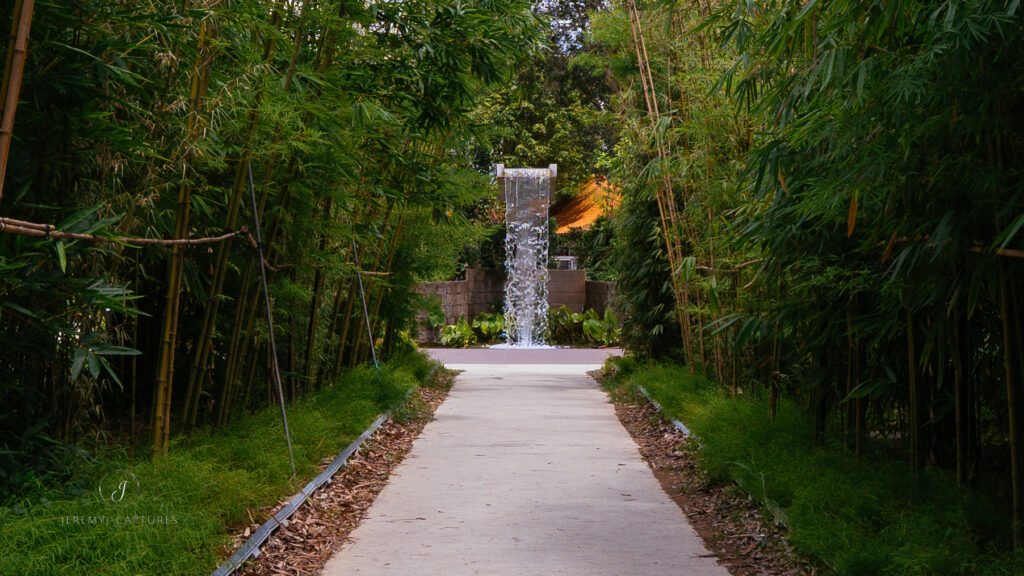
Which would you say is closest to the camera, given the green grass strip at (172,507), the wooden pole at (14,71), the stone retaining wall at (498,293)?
the wooden pole at (14,71)

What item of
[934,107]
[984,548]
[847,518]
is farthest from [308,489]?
[934,107]

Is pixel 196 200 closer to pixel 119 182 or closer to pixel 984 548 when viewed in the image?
pixel 119 182

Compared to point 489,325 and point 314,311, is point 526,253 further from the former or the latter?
point 314,311

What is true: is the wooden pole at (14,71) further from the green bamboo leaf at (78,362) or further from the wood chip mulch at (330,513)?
the wood chip mulch at (330,513)

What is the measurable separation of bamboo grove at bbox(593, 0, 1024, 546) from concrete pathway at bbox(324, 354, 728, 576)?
3.57 feet

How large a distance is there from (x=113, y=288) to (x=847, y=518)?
116 inches

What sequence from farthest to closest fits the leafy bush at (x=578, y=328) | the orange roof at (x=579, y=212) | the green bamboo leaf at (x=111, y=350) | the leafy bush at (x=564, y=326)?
the orange roof at (x=579, y=212) → the leafy bush at (x=564, y=326) → the leafy bush at (x=578, y=328) → the green bamboo leaf at (x=111, y=350)

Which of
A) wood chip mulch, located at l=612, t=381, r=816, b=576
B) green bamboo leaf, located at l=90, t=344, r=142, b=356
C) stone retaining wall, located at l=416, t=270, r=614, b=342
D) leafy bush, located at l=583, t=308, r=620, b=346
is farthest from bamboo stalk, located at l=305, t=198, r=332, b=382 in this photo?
stone retaining wall, located at l=416, t=270, r=614, b=342

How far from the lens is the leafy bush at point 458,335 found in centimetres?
1858

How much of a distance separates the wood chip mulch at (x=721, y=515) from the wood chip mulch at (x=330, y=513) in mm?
1698

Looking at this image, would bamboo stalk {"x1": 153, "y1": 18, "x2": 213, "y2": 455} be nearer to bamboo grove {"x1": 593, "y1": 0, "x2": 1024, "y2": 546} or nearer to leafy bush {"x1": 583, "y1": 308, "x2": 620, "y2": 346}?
bamboo grove {"x1": 593, "y1": 0, "x2": 1024, "y2": 546}

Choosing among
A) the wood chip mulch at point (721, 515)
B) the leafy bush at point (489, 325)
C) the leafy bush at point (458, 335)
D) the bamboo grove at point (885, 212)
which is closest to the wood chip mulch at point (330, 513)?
the wood chip mulch at point (721, 515)

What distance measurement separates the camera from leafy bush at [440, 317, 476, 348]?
18.6m

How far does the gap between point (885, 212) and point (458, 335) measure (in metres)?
15.3
